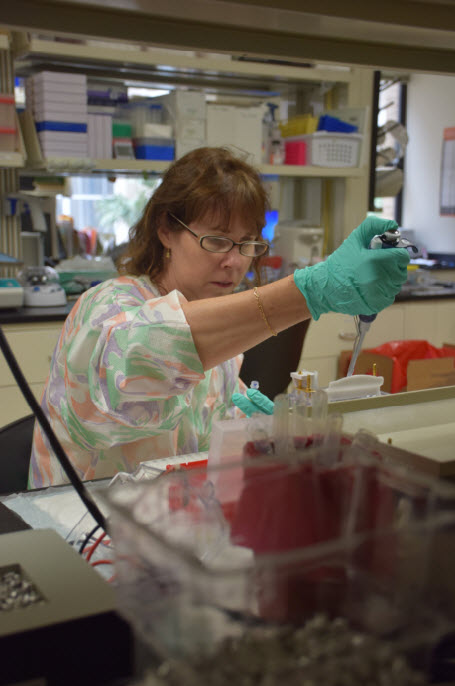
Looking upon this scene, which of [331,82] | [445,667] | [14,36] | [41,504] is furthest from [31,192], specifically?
[445,667]

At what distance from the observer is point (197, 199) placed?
4.81 ft

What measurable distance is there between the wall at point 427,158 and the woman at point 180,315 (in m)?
3.84

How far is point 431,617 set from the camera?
518mm

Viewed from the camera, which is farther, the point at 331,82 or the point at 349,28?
the point at 331,82

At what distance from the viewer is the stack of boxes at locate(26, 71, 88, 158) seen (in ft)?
10.3

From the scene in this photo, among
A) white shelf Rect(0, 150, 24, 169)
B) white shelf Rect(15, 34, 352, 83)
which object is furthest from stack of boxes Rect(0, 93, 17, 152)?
white shelf Rect(15, 34, 352, 83)

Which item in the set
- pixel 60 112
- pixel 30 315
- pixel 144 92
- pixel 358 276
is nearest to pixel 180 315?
pixel 358 276

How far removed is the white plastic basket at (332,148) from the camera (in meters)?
3.76

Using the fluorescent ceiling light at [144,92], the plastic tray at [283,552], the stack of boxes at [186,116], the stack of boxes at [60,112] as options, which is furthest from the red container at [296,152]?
the plastic tray at [283,552]

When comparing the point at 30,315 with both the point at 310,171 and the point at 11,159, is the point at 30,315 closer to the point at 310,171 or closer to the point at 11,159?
the point at 11,159

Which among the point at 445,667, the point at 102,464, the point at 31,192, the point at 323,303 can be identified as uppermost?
the point at 31,192

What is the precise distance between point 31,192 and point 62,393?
7.71 feet

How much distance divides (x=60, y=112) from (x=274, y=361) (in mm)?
1722

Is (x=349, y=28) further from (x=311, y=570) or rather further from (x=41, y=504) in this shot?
(x=41, y=504)
